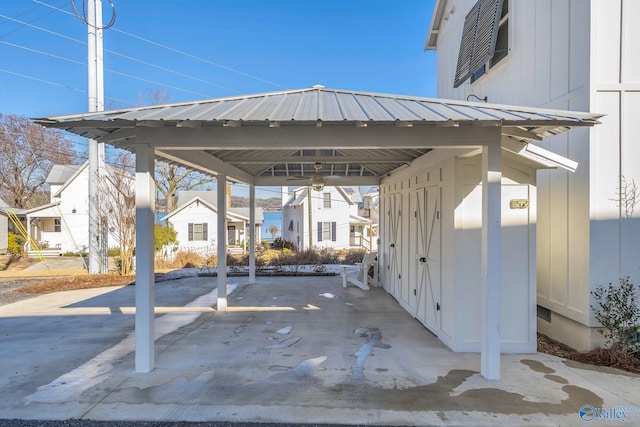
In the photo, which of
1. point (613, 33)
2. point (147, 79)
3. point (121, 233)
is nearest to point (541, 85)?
point (613, 33)

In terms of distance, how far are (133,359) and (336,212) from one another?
795 inches

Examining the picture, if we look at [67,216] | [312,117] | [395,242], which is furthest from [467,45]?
[67,216]

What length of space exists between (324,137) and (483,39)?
5.45m

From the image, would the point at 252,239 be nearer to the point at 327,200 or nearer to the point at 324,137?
the point at 324,137

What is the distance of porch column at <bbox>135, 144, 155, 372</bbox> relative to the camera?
13.1ft

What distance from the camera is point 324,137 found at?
152 inches

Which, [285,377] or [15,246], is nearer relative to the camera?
[285,377]

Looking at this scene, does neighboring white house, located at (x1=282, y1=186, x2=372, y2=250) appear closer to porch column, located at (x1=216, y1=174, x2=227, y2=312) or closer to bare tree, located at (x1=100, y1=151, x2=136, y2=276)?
bare tree, located at (x1=100, y1=151, x2=136, y2=276)

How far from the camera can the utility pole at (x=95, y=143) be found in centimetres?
1183

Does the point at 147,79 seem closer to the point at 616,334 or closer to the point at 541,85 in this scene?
the point at 541,85

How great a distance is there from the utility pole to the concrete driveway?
18.3 feet

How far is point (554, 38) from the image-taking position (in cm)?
523

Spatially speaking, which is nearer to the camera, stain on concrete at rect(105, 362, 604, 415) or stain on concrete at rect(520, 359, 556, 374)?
stain on concrete at rect(105, 362, 604, 415)

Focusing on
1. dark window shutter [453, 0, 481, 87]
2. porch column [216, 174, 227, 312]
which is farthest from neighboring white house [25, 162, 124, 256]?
dark window shutter [453, 0, 481, 87]
